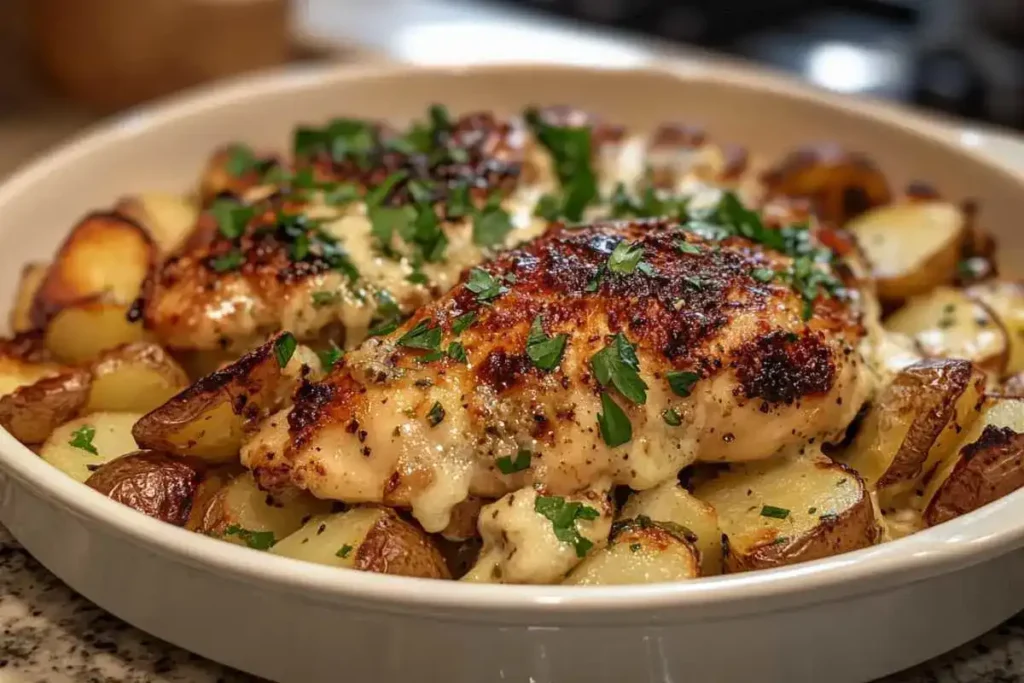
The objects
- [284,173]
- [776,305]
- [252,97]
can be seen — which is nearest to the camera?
[776,305]

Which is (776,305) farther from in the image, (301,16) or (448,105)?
(301,16)

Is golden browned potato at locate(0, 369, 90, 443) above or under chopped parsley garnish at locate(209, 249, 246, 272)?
under

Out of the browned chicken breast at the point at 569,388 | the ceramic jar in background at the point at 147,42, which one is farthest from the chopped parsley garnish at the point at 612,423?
Answer: the ceramic jar in background at the point at 147,42

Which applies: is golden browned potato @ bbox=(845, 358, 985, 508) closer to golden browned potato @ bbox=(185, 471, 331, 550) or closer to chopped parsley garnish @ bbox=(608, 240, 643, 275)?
chopped parsley garnish @ bbox=(608, 240, 643, 275)

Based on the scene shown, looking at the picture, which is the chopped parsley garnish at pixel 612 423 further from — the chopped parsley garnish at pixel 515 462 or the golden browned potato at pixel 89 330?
the golden browned potato at pixel 89 330

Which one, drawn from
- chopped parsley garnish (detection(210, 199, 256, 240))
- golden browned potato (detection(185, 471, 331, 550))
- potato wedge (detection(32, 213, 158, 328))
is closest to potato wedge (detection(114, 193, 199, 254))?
potato wedge (detection(32, 213, 158, 328))

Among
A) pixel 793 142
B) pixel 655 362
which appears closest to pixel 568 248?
pixel 655 362

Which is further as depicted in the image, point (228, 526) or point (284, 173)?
point (284, 173)
